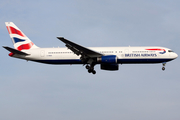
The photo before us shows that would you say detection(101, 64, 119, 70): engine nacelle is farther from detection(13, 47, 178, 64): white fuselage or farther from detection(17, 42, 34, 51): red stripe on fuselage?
detection(17, 42, 34, 51): red stripe on fuselage

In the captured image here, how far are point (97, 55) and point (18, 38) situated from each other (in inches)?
561

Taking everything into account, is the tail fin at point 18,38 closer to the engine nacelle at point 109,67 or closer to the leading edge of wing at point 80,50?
the leading edge of wing at point 80,50

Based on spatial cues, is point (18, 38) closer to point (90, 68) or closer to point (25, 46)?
point (25, 46)

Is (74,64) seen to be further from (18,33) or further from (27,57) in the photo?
(18,33)

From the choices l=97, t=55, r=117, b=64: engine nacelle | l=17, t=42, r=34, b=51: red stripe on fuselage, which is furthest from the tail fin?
l=97, t=55, r=117, b=64: engine nacelle

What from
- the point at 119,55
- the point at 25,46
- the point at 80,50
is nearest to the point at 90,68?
the point at 80,50

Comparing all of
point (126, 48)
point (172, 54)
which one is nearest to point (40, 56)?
point (126, 48)

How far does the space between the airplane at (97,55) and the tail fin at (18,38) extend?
126 centimetres

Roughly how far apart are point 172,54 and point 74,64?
14.5 meters

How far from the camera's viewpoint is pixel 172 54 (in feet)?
139

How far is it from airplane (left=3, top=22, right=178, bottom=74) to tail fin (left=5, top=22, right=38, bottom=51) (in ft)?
4.14

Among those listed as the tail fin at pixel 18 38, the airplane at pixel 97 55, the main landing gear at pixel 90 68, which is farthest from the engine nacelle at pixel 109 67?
the tail fin at pixel 18 38

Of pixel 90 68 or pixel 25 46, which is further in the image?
pixel 25 46

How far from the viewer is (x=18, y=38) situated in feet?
157
